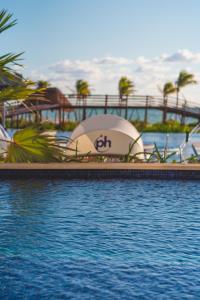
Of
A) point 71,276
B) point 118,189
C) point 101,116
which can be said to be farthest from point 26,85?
point 101,116

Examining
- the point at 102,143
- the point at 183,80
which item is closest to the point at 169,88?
the point at 183,80

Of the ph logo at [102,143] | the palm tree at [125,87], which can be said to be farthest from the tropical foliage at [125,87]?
the ph logo at [102,143]

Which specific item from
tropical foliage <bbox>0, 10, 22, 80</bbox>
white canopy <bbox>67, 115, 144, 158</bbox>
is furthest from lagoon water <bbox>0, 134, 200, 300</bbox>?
white canopy <bbox>67, 115, 144, 158</bbox>

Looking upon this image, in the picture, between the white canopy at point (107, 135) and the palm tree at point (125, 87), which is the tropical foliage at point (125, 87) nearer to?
the palm tree at point (125, 87)

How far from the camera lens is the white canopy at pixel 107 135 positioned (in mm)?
18188

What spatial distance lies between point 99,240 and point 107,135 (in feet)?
37.6

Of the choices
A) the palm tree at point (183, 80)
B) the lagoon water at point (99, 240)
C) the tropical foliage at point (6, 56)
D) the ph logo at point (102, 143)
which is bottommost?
the lagoon water at point (99, 240)

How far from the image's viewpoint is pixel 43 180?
1161 cm

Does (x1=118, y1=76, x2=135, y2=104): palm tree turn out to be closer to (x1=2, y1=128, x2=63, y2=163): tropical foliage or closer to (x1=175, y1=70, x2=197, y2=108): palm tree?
(x1=175, y1=70, x2=197, y2=108): palm tree

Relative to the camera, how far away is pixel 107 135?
18609 millimetres

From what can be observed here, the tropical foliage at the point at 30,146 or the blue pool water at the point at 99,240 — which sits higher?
the tropical foliage at the point at 30,146

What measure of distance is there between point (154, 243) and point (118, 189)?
3.88m

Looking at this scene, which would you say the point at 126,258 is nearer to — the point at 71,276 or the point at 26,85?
the point at 71,276

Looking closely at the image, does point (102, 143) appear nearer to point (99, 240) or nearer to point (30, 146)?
point (30, 146)
